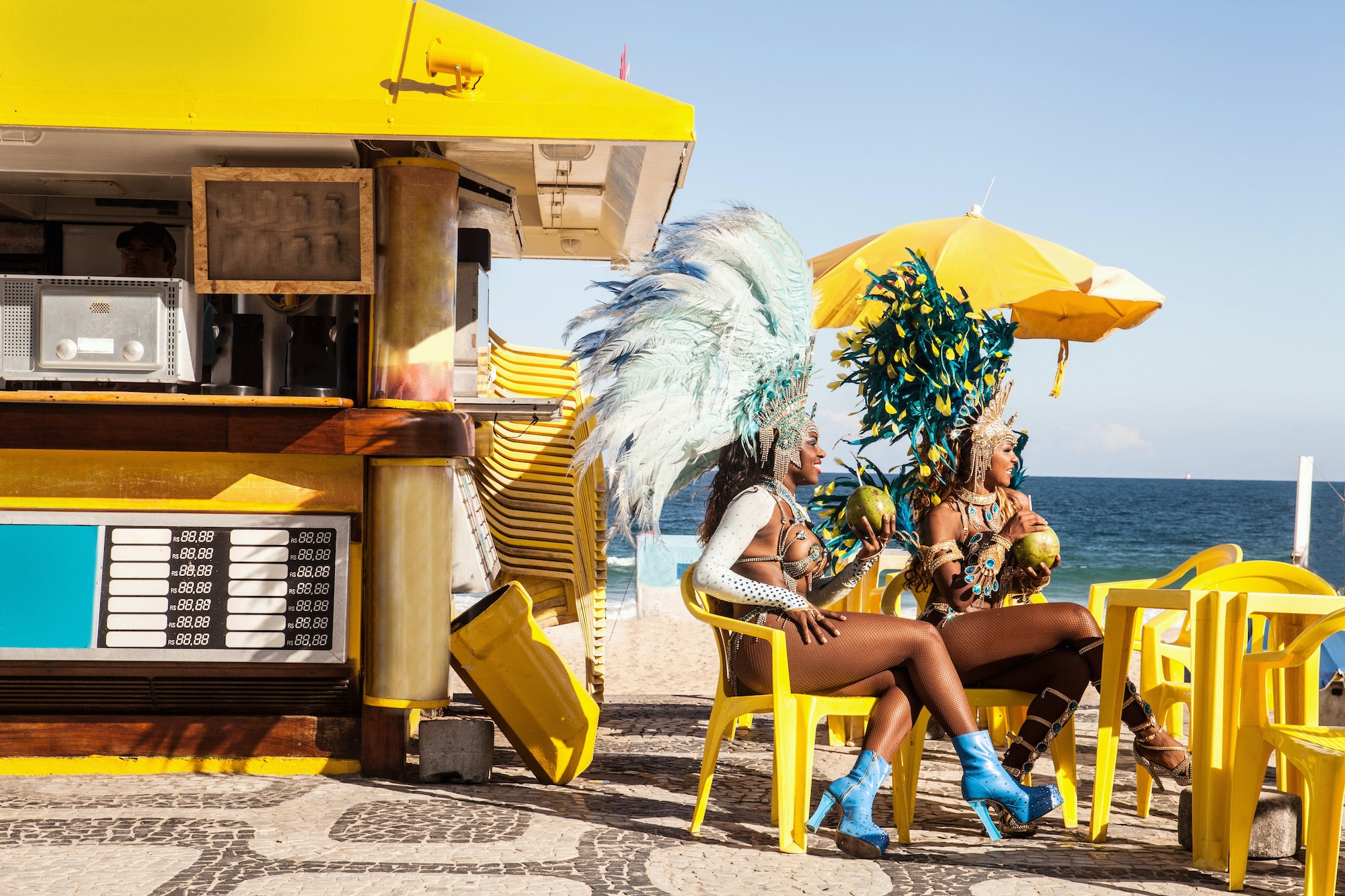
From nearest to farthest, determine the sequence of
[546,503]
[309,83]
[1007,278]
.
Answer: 1. [309,83]
2. [546,503]
3. [1007,278]

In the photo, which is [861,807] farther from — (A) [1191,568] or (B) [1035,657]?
(A) [1191,568]

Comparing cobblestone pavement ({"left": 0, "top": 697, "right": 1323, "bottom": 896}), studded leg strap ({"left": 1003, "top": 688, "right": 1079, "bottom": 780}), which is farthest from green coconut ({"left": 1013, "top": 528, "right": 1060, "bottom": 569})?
cobblestone pavement ({"left": 0, "top": 697, "right": 1323, "bottom": 896})

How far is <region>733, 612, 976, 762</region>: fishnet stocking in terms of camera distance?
409 centimetres

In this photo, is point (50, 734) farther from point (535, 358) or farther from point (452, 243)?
point (535, 358)

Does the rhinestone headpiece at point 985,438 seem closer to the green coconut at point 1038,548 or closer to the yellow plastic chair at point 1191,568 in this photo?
the green coconut at point 1038,548

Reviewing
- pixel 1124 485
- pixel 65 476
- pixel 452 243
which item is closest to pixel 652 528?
pixel 452 243

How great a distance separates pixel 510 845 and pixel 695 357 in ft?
5.87

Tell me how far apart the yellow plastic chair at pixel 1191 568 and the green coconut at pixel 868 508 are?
3.49 ft

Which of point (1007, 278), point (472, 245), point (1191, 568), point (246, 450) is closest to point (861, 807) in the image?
point (1191, 568)

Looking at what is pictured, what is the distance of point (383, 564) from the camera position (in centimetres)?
505

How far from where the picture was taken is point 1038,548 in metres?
4.48

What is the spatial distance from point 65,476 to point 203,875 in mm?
2127

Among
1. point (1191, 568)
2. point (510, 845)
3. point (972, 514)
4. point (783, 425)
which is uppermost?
point (783, 425)

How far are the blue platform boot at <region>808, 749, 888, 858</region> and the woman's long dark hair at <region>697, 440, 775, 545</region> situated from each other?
0.98 m
